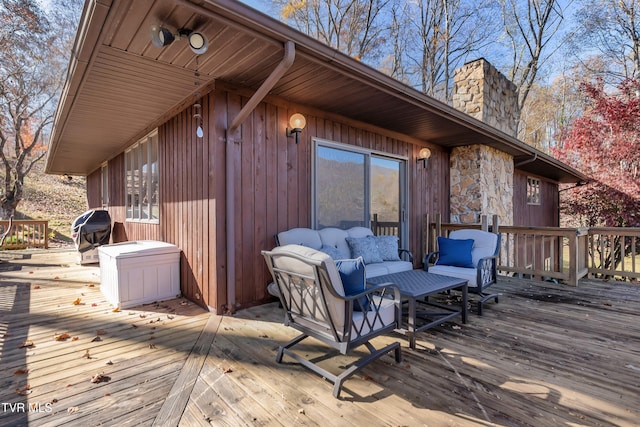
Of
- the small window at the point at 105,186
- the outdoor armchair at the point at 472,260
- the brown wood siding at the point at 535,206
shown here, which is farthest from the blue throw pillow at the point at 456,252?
Result: the small window at the point at 105,186

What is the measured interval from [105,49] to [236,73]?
1.16m

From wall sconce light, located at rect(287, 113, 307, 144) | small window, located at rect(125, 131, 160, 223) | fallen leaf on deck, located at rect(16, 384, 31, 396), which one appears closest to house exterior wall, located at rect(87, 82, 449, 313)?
wall sconce light, located at rect(287, 113, 307, 144)

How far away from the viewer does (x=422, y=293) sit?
276 centimetres

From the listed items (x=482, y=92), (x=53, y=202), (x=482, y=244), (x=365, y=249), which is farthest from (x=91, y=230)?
(x=53, y=202)

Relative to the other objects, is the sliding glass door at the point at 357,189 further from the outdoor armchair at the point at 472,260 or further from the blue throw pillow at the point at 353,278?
the blue throw pillow at the point at 353,278

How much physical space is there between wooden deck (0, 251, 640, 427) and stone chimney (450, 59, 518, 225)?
3149 millimetres

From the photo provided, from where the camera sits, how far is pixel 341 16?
1037 centimetres

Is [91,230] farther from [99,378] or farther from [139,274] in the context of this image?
[99,378]

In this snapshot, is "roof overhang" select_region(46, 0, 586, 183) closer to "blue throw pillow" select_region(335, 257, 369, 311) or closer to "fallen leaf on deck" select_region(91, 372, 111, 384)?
"blue throw pillow" select_region(335, 257, 369, 311)

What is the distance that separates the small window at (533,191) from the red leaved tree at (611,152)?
1.23 meters

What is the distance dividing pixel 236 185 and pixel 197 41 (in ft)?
5.19

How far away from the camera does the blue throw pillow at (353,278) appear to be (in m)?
2.10

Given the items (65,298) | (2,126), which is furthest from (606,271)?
(2,126)

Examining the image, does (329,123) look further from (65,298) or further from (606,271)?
A: (606,271)
